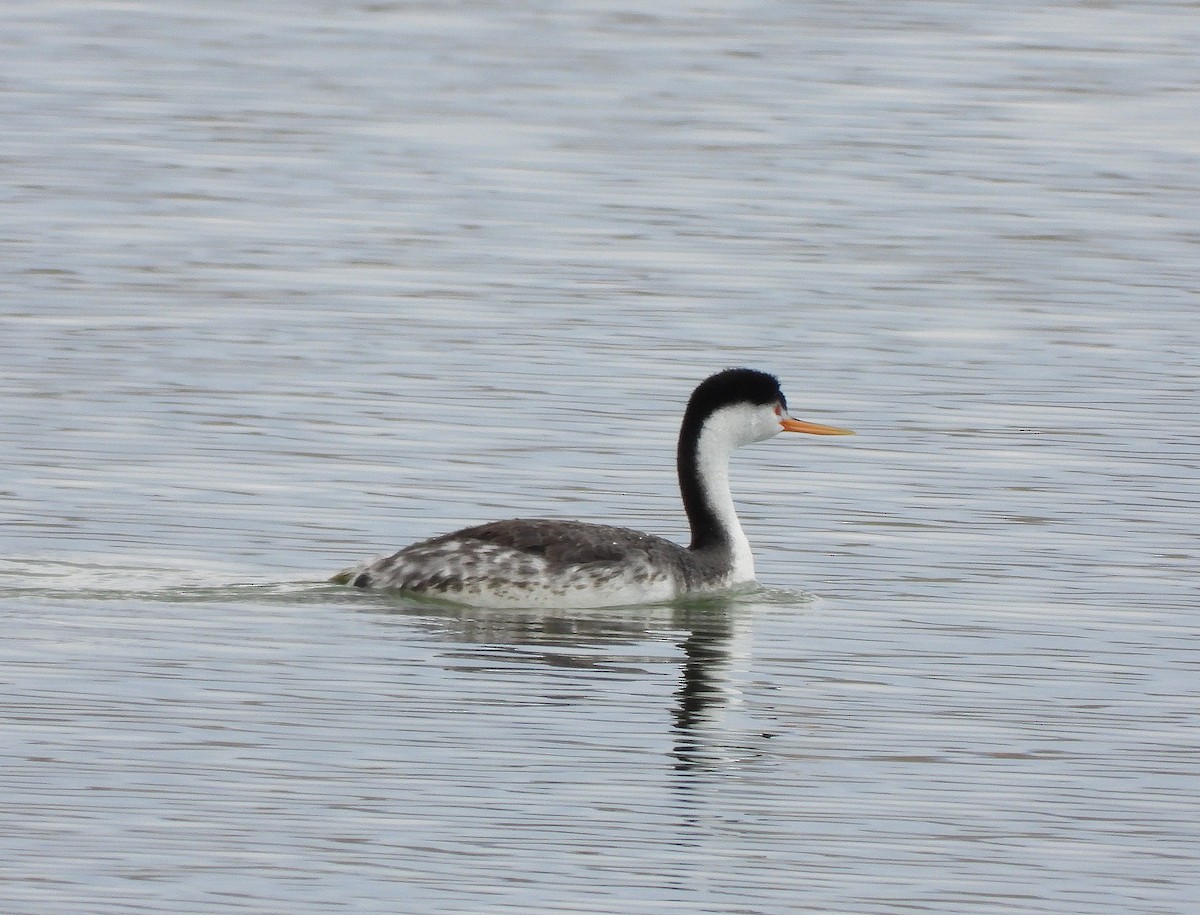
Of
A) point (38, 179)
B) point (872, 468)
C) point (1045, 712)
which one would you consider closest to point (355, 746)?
point (1045, 712)

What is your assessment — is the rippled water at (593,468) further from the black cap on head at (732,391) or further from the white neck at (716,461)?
the black cap on head at (732,391)

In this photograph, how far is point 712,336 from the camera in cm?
2130

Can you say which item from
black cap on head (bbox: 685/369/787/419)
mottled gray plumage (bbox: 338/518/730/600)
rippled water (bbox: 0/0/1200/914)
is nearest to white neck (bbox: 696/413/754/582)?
black cap on head (bbox: 685/369/787/419)

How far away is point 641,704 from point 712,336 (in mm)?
9573

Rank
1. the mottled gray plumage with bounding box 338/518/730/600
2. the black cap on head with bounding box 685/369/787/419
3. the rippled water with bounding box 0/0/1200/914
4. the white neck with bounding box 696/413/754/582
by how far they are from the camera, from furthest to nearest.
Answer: the black cap on head with bounding box 685/369/787/419 → the white neck with bounding box 696/413/754/582 → the mottled gray plumage with bounding box 338/518/730/600 → the rippled water with bounding box 0/0/1200/914

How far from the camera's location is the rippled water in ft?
33.1

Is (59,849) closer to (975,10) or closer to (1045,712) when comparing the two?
(1045,712)

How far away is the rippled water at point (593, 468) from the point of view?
1009cm

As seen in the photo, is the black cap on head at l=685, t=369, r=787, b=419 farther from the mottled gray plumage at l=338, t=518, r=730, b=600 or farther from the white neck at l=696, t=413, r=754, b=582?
the mottled gray plumage at l=338, t=518, r=730, b=600

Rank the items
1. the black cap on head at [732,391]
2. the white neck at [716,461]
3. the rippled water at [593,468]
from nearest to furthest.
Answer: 1. the rippled water at [593,468]
2. the white neck at [716,461]
3. the black cap on head at [732,391]

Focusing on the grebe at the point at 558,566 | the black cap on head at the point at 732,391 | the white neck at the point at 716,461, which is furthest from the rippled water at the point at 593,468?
the black cap on head at the point at 732,391

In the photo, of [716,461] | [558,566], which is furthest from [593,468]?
[558,566]

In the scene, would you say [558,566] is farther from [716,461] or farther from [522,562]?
[716,461]

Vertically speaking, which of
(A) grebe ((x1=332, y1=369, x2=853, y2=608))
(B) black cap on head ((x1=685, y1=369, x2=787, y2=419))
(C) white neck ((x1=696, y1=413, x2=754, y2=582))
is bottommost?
(A) grebe ((x1=332, y1=369, x2=853, y2=608))
